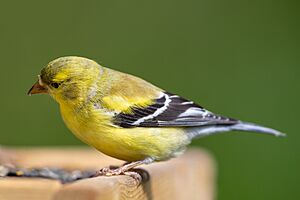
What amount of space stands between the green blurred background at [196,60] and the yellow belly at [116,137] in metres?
1.97

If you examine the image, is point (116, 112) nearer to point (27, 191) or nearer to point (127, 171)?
point (127, 171)

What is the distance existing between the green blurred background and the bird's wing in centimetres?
160

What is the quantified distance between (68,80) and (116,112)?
0.94ft

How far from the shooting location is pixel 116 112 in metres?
3.47

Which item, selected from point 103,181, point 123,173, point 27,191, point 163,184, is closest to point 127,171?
point 123,173

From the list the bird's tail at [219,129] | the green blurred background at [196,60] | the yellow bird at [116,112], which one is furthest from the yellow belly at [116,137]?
the green blurred background at [196,60]

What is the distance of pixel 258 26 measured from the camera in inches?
266

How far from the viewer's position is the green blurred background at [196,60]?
5.62 m

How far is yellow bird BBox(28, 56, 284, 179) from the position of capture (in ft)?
11.1

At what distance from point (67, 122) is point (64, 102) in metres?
0.11

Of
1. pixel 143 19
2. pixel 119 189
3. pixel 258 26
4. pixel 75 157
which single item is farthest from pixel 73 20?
pixel 119 189

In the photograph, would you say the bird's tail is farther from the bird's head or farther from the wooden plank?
the wooden plank

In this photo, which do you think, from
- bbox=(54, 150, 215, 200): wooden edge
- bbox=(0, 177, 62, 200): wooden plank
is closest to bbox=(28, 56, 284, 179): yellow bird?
bbox=(54, 150, 215, 200): wooden edge

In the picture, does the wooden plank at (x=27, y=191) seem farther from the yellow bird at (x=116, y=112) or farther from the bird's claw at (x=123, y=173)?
the yellow bird at (x=116, y=112)
